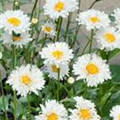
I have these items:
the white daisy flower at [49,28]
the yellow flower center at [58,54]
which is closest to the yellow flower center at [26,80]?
the yellow flower center at [58,54]

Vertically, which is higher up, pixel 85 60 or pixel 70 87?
pixel 70 87

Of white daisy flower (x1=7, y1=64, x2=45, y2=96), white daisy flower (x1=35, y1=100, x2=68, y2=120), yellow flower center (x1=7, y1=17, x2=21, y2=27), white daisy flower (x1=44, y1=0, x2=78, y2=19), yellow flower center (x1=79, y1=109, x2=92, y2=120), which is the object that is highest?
white daisy flower (x1=44, y1=0, x2=78, y2=19)

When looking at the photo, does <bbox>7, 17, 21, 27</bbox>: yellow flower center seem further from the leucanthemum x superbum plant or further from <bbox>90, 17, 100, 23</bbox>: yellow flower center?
<bbox>90, 17, 100, 23</bbox>: yellow flower center

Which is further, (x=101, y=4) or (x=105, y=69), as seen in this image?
(x=101, y=4)

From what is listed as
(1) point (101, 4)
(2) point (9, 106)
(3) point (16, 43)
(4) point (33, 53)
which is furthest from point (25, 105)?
(1) point (101, 4)

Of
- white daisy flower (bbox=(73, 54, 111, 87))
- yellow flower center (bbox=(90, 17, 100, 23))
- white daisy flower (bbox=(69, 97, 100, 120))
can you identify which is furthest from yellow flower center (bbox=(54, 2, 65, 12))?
white daisy flower (bbox=(69, 97, 100, 120))

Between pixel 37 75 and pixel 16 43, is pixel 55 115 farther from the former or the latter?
pixel 16 43

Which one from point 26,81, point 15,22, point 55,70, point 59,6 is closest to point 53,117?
point 26,81

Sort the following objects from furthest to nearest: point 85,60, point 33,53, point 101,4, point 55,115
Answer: point 101,4
point 33,53
point 85,60
point 55,115
